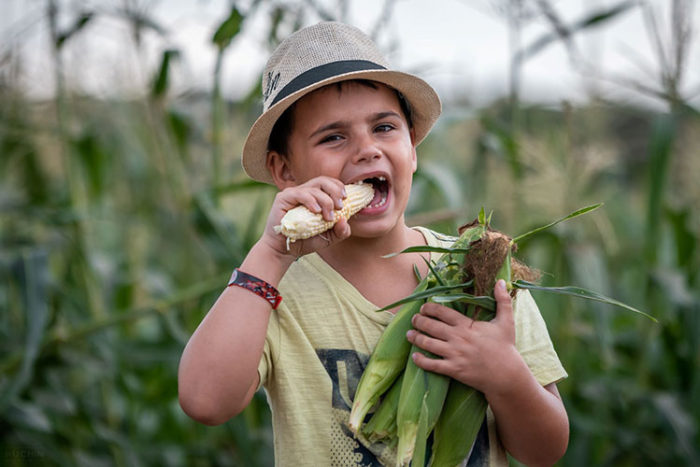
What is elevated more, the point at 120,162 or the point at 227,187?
the point at 120,162

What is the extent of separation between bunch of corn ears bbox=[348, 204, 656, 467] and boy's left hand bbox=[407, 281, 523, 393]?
3cm

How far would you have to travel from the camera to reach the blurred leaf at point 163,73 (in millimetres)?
2664

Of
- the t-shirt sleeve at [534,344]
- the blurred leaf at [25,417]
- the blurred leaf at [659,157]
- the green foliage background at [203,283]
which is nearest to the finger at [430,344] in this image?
the t-shirt sleeve at [534,344]

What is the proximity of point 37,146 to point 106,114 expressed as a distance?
144 cm

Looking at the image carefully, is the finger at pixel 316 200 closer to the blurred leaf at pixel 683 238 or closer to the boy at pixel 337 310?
the boy at pixel 337 310

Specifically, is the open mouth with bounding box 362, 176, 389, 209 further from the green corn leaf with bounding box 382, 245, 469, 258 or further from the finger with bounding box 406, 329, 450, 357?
the finger with bounding box 406, 329, 450, 357

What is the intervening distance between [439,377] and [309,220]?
0.41m

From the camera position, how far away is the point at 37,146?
3516 millimetres

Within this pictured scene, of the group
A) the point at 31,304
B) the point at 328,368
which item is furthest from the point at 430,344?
the point at 31,304

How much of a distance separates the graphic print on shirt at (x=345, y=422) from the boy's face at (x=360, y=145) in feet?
0.91

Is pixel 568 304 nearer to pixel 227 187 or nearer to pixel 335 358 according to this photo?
pixel 227 187

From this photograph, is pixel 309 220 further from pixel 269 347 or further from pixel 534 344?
pixel 534 344

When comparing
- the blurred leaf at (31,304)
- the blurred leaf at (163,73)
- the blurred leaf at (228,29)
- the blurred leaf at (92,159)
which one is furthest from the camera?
the blurred leaf at (92,159)

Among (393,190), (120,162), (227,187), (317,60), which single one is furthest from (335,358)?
(120,162)
